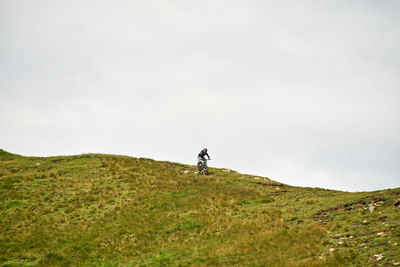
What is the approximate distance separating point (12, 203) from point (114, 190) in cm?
1066

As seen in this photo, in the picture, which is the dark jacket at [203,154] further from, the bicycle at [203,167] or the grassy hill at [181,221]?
the grassy hill at [181,221]

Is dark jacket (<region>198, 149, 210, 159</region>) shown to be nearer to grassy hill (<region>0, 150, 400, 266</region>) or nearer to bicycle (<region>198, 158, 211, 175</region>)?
bicycle (<region>198, 158, 211, 175</region>)

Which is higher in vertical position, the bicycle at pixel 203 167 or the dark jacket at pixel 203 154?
the dark jacket at pixel 203 154

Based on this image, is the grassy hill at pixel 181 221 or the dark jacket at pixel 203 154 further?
the dark jacket at pixel 203 154

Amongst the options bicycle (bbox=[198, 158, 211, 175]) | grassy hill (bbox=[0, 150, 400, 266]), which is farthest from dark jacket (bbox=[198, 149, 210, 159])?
grassy hill (bbox=[0, 150, 400, 266])

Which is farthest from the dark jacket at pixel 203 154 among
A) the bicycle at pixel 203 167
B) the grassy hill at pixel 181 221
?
the grassy hill at pixel 181 221

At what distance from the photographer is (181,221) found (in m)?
31.8

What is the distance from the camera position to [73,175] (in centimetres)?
4616

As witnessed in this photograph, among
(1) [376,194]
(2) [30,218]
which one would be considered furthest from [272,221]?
(2) [30,218]

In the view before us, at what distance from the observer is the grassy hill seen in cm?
2216

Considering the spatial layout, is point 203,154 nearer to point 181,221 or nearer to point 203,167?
point 203,167

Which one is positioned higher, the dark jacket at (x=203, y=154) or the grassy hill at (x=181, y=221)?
the dark jacket at (x=203, y=154)

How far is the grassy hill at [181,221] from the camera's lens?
22.2 m

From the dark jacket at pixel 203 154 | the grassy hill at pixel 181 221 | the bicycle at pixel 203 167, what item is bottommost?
the grassy hill at pixel 181 221
